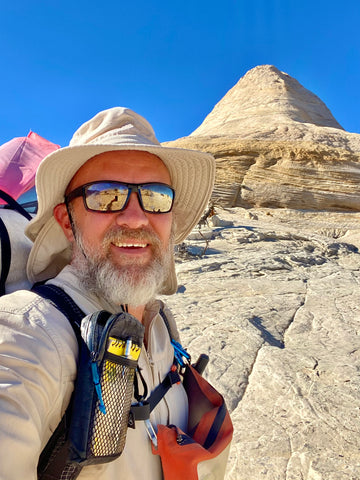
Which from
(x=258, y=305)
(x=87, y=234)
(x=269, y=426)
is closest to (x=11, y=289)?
(x=87, y=234)

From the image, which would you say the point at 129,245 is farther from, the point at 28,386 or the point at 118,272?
the point at 28,386

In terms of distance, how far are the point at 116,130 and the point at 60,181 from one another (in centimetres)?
31

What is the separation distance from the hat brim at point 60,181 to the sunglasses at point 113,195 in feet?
0.28

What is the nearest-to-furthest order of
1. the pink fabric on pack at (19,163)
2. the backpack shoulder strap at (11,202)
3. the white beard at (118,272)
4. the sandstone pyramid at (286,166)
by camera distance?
the white beard at (118,272), the backpack shoulder strap at (11,202), the pink fabric on pack at (19,163), the sandstone pyramid at (286,166)

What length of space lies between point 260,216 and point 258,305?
467 inches

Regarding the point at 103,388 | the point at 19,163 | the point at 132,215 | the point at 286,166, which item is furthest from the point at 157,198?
the point at 286,166

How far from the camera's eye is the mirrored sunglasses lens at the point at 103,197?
4.51 ft

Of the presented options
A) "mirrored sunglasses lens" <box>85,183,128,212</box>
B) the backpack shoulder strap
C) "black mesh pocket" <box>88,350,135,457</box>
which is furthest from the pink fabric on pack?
"black mesh pocket" <box>88,350,135,457</box>

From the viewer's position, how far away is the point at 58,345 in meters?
0.88

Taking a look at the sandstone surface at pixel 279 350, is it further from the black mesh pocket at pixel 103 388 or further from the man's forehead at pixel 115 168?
the man's forehead at pixel 115 168

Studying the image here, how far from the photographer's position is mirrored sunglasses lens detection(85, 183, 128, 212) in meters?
1.38

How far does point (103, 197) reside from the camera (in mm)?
1377

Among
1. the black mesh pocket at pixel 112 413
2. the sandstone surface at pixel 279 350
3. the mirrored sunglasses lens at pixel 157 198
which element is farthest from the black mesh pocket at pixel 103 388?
the sandstone surface at pixel 279 350

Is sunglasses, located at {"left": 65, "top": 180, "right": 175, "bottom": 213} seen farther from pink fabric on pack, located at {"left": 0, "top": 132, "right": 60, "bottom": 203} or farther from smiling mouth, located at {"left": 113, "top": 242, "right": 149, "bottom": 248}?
pink fabric on pack, located at {"left": 0, "top": 132, "right": 60, "bottom": 203}
